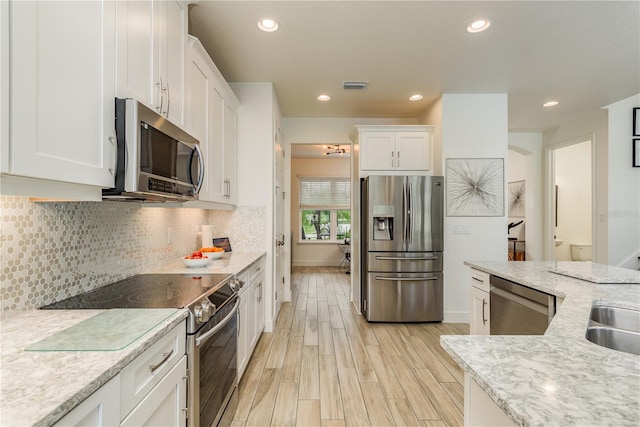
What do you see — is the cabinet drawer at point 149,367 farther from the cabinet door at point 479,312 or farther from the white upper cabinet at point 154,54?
the cabinet door at point 479,312

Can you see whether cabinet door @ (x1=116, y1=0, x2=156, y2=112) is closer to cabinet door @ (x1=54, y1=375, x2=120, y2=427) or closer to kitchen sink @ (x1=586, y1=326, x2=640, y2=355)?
cabinet door @ (x1=54, y1=375, x2=120, y2=427)

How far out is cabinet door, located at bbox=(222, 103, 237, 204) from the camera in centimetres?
277

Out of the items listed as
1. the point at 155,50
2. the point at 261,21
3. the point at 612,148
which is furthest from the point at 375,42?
the point at 612,148

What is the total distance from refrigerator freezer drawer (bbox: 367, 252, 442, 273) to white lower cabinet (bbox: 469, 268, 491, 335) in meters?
1.07

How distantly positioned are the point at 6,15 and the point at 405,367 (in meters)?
2.93

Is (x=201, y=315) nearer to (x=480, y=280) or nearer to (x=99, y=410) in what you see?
(x=99, y=410)

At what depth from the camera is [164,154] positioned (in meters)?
1.42

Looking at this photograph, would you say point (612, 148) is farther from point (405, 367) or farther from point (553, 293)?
point (405, 367)

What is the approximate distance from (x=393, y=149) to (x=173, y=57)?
9.15ft

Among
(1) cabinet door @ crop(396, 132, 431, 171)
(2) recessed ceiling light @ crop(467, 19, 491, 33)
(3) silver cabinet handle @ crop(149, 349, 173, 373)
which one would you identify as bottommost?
(3) silver cabinet handle @ crop(149, 349, 173, 373)

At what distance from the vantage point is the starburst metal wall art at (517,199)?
606cm

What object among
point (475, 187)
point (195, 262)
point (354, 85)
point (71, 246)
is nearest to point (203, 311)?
point (71, 246)

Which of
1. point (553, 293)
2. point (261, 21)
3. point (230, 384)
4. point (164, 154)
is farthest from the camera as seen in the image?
point (261, 21)

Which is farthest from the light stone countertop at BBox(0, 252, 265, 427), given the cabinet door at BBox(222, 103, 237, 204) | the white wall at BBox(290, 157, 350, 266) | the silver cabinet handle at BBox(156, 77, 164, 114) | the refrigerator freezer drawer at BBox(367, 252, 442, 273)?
the white wall at BBox(290, 157, 350, 266)
